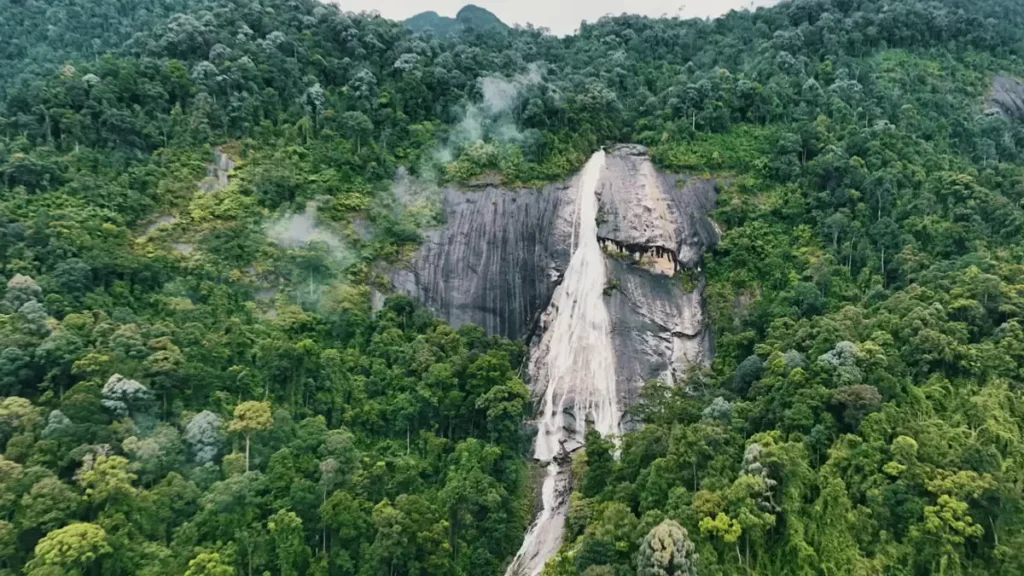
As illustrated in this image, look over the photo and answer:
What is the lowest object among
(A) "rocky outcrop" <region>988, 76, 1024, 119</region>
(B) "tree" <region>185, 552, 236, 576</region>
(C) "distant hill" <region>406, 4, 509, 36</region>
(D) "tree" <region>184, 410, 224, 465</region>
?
(B) "tree" <region>185, 552, 236, 576</region>

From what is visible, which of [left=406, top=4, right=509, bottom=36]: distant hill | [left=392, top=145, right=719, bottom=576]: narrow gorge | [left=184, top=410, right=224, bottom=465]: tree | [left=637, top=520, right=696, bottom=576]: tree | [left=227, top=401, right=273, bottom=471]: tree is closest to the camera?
[left=637, top=520, right=696, bottom=576]: tree

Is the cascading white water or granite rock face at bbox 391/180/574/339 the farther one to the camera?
granite rock face at bbox 391/180/574/339

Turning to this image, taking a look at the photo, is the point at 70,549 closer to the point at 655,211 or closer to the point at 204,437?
the point at 204,437

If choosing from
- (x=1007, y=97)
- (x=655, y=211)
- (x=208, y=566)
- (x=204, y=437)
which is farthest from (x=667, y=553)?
(x=1007, y=97)

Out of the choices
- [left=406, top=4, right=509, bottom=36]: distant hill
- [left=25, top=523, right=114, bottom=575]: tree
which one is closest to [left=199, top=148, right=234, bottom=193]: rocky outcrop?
[left=25, top=523, right=114, bottom=575]: tree

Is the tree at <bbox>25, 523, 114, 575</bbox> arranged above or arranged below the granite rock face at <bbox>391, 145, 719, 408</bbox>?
below

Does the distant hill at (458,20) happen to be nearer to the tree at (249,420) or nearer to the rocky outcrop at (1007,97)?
the rocky outcrop at (1007,97)

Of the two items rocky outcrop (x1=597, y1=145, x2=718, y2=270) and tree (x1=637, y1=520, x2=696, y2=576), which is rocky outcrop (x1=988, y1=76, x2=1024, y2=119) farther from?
tree (x1=637, y1=520, x2=696, y2=576)
